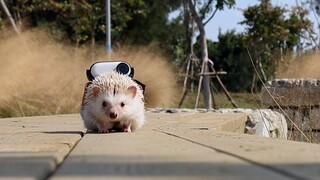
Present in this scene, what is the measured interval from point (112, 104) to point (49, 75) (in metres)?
7.98

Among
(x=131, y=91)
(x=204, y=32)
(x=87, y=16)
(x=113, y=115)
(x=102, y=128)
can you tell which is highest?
(x=87, y=16)

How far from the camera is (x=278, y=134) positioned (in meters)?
9.45

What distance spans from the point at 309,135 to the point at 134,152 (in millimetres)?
4819

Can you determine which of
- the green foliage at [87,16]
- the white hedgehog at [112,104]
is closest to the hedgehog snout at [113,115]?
the white hedgehog at [112,104]

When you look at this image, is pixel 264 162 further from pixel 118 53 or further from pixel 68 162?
pixel 118 53

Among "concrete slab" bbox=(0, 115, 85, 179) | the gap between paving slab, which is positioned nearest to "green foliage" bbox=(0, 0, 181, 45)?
"concrete slab" bbox=(0, 115, 85, 179)

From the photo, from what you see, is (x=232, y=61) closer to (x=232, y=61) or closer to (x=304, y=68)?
(x=232, y=61)

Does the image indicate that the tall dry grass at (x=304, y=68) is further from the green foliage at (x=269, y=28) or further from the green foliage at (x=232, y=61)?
the green foliage at (x=232, y=61)

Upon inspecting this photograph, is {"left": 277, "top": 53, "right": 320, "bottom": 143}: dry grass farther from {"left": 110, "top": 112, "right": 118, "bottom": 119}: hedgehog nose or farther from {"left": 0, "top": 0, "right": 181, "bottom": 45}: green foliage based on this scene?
{"left": 0, "top": 0, "right": 181, "bottom": 45}: green foliage

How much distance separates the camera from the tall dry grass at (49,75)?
12.6 meters

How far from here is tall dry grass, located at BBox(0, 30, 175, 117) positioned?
12.6 metres

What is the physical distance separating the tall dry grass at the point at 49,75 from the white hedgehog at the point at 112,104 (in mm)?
6365

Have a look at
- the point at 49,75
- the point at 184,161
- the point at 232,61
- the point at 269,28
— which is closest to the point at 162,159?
the point at 184,161

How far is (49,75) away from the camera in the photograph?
13.6m
